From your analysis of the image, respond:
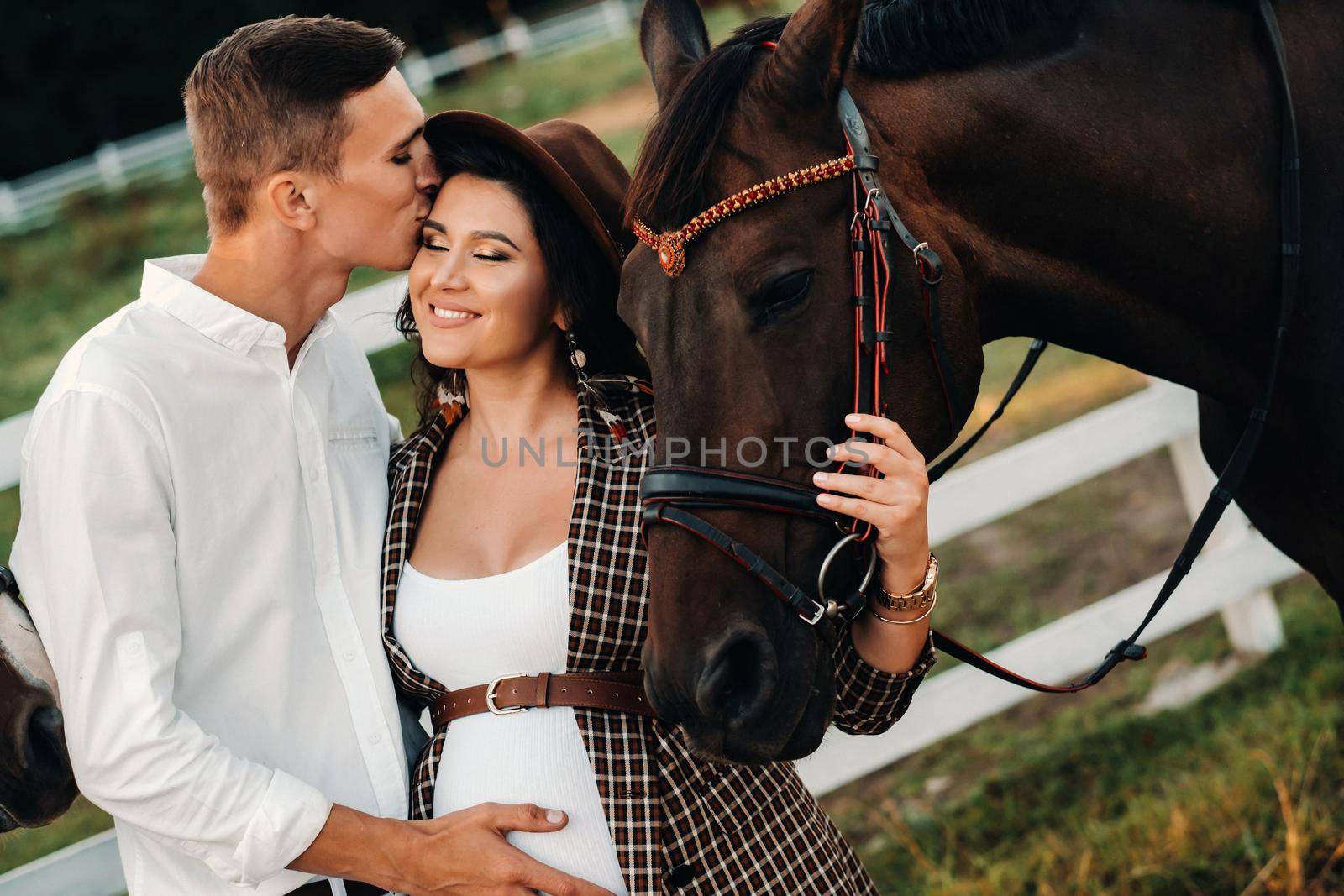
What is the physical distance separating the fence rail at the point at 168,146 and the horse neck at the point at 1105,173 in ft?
42.0

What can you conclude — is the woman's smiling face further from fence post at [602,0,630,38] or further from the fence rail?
fence post at [602,0,630,38]

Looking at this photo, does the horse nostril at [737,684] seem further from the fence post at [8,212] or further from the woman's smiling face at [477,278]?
the fence post at [8,212]

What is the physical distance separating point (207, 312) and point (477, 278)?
1.60 feet

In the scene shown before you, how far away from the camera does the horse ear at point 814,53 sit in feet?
5.45

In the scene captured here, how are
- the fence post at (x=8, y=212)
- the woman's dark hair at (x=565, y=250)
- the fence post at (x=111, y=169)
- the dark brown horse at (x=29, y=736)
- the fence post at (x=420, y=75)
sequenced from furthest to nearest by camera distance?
the fence post at (x=420, y=75) → the fence post at (x=111, y=169) → the fence post at (x=8, y=212) → the woman's dark hair at (x=565, y=250) → the dark brown horse at (x=29, y=736)

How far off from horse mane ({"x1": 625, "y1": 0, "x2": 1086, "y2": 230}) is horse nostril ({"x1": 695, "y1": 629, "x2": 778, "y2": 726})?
658 mm

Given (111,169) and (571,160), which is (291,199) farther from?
(111,169)

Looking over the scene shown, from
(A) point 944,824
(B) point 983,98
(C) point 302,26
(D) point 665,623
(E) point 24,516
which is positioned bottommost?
(A) point 944,824

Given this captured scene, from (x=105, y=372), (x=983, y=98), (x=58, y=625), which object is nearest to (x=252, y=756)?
(x=58, y=625)

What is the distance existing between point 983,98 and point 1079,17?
0.26 metres

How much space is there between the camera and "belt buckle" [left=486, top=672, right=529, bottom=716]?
195cm

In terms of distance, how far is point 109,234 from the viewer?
11680 millimetres

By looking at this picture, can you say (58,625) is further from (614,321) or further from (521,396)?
(614,321)

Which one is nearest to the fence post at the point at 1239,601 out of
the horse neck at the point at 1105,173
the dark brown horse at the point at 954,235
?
the dark brown horse at the point at 954,235
